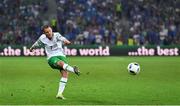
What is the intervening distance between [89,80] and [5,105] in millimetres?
7495

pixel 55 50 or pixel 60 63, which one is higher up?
pixel 55 50

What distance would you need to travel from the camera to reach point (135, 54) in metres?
36.1

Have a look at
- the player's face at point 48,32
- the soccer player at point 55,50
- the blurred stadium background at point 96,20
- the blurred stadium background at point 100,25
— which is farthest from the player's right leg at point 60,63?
the blurred stadium background at point 96,20

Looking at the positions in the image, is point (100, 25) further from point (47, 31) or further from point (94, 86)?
point (47, 31)

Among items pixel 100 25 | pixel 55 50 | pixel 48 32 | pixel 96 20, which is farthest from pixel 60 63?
pixel 96 20

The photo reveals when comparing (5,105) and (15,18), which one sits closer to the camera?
(5,105)

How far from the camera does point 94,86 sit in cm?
1781

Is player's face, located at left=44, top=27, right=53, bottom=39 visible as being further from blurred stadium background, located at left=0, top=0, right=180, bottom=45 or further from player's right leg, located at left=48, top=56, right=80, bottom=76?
blurred stadium background, located at left=0, top=0, right=180, bottom=45

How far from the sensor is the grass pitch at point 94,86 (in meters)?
14.0

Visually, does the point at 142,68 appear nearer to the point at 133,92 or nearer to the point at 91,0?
the point at 133,92

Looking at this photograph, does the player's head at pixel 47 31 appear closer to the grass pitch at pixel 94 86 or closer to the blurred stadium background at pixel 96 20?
the grass pitch at pixel 94 86

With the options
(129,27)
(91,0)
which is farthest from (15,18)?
(129,27)

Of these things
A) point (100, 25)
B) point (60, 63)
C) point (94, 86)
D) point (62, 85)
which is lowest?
point (94, 86)

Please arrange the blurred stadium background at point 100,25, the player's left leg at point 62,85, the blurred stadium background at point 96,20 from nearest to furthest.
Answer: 1. the player's left leg at point 62,85
2. the blurred stadium background at point 100,25
3. the blurred stadium background at point 96,20
